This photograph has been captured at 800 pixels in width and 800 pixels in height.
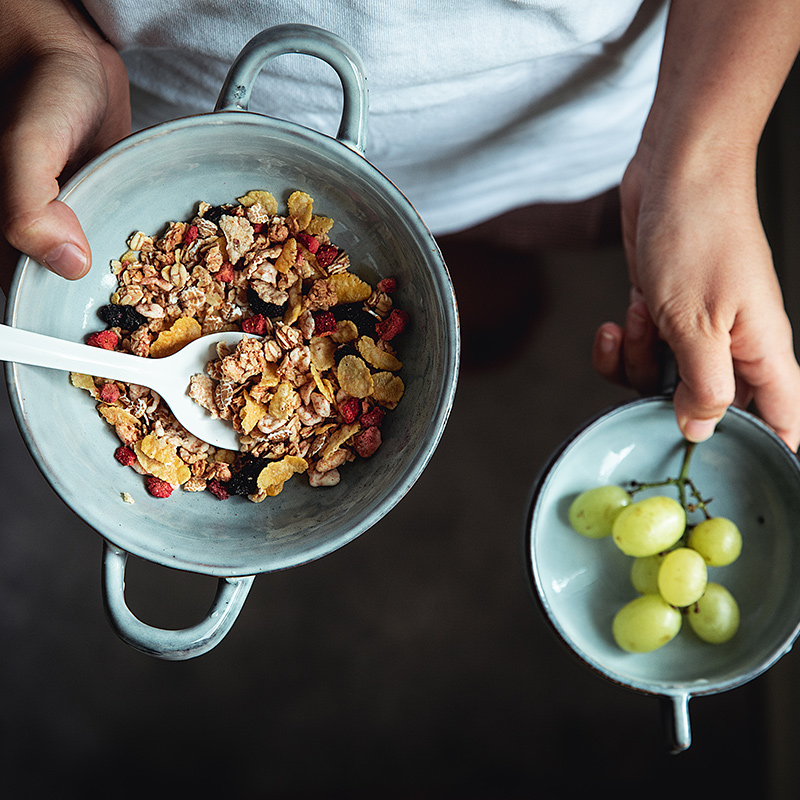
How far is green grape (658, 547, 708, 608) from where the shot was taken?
59cm

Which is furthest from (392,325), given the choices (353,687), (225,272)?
(353,687)

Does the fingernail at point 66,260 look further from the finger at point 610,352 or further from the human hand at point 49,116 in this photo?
the finger at point 610,352

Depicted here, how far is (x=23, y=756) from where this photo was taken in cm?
102

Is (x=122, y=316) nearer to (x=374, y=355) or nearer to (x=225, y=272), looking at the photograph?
(x=225, y=272)

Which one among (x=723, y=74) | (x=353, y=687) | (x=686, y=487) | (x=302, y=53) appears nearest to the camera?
(x=302, y=53)

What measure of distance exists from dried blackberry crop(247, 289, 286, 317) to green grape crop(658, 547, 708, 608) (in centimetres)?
40

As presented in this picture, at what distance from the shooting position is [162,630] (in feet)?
1.53

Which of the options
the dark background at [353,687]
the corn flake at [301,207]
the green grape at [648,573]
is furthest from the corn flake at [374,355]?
the dark background at [353,687]

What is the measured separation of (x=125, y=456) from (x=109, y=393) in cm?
5

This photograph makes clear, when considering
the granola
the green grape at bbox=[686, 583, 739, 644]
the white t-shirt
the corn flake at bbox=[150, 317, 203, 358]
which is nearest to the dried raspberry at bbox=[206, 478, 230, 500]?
the granola

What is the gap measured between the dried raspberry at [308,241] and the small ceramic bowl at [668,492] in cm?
26

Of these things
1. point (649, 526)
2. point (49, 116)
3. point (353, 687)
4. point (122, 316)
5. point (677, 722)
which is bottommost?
point (353, 687)

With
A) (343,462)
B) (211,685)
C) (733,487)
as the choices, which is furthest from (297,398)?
(211,685)

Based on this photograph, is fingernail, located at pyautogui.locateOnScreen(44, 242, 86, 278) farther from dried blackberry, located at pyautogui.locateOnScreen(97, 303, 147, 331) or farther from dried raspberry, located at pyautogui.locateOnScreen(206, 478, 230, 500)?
dried raspberry, located at pyautogui.locateOnScreen(206, 478, 230, 500)
